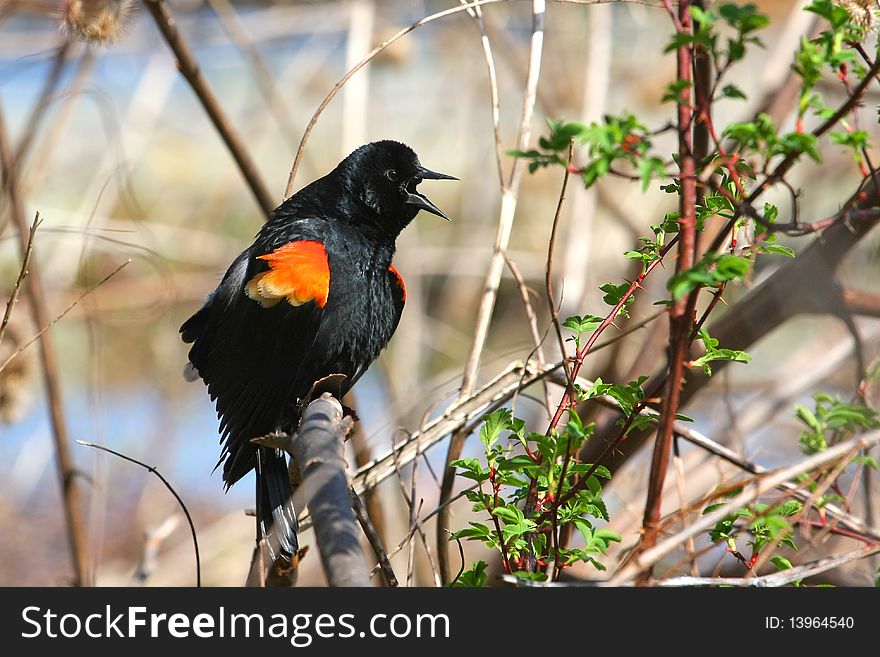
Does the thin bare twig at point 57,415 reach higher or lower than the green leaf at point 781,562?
higher

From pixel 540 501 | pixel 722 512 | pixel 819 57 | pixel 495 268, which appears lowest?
pixel 722 512

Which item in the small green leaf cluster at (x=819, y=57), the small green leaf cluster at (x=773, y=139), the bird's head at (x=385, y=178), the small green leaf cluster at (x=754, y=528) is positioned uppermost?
the bird's head at (x=385, y=178)

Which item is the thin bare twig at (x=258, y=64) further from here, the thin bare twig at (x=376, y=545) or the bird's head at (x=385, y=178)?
the thin bare twig at (x=376, y=545)

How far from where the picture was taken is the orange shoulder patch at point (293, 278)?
2367mm

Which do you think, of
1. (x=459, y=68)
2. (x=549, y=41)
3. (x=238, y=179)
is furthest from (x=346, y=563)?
(x=238, y=179)

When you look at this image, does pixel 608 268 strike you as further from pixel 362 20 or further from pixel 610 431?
pixel 610 431

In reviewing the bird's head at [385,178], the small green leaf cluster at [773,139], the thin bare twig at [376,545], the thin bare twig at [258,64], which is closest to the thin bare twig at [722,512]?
the small green leaf cluster at [773,139]

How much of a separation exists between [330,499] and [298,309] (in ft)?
4.19

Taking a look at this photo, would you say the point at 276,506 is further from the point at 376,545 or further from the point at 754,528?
the point at 754,528

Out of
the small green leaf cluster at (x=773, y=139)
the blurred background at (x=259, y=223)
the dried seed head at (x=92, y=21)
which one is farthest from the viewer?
the blurred background at (x=259, y=223)

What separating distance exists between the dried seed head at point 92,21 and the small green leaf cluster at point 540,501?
1.78 m

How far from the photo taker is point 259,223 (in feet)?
25.5

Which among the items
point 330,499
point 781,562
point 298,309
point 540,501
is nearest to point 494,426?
point 540,501

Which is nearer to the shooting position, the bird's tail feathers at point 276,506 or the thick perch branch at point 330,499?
the thick perch branch at point 330,499
